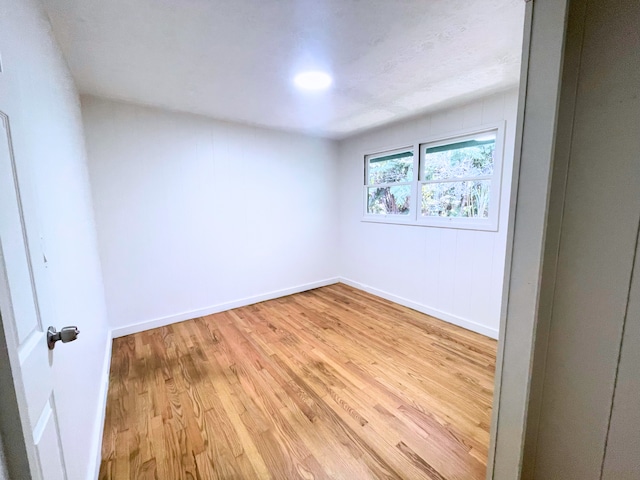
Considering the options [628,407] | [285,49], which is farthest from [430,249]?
[285,49]

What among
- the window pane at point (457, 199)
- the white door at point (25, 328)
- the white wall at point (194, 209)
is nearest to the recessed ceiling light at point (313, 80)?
the white wall at point (194, 209)

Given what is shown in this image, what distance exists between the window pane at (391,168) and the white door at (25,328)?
3.35m

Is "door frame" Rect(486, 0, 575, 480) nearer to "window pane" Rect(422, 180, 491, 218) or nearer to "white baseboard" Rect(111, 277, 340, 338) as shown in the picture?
"window pane" Rect(422, 180, 491, 218)

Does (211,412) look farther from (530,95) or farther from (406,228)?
(406,228)

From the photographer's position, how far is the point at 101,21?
4.63 ft

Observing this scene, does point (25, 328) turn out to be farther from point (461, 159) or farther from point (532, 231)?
point (461, 159)

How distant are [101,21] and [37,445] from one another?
1936mm

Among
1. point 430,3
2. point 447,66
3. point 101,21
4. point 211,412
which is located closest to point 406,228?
point 447,66

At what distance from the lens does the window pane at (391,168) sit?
3.35m

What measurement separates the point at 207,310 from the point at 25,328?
276cm

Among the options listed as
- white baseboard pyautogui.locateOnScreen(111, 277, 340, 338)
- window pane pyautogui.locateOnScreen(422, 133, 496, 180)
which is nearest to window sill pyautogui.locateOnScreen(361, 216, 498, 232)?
window pane pyautogui.locateOnScreen(422, 133, 496, 180)

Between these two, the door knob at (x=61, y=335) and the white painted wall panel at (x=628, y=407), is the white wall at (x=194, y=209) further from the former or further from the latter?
the white painted wall panel at (x=628, y=407)

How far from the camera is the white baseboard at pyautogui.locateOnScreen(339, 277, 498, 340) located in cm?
268

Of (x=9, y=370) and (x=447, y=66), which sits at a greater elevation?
(x=447, y=66)
